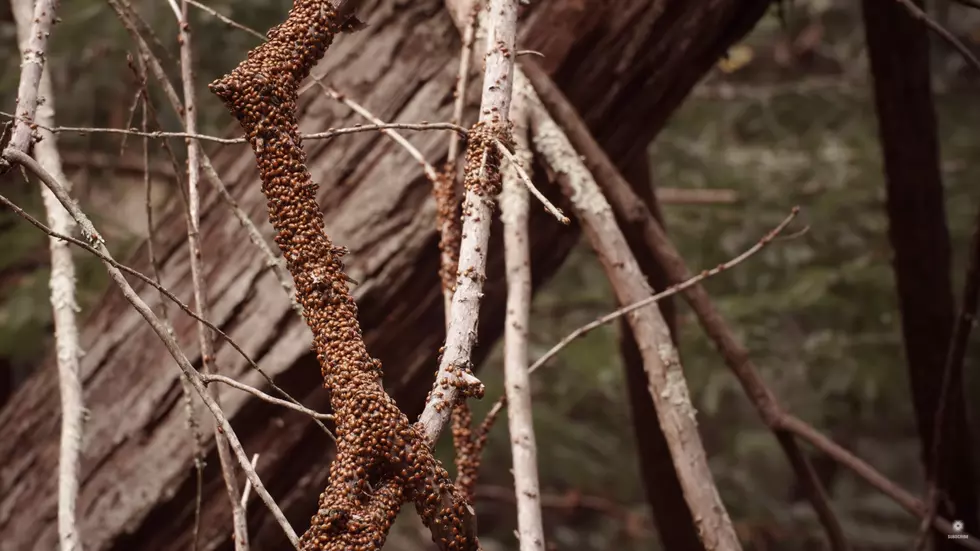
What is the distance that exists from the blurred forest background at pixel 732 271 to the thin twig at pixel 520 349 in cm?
151

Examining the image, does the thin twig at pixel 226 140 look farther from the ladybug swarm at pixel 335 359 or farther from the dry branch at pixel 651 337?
the dry branch at pixel 651 337

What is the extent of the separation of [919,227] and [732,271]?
1362 millimetres

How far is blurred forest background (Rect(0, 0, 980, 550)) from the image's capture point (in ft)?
8.22

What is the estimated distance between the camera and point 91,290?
234 cm

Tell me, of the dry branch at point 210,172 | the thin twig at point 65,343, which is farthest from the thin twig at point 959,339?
the thin twig at point 65,343

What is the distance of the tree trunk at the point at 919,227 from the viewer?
1.79 metres

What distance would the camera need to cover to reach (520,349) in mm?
1092

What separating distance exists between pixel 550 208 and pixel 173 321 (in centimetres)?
101

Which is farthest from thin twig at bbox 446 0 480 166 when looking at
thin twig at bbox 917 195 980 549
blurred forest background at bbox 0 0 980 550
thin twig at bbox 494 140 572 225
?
blurred forest background at bbox 0 0 980 550

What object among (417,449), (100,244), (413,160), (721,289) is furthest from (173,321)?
(721,289)

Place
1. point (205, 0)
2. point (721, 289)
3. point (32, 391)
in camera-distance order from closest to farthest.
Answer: point (32, 391)
point (205, 0)
point (721, 289)

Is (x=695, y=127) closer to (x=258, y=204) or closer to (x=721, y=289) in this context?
(x=721, y=289)

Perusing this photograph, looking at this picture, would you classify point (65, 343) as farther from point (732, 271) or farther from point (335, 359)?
point (732, 271)

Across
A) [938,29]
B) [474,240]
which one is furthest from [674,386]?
[938,29]
